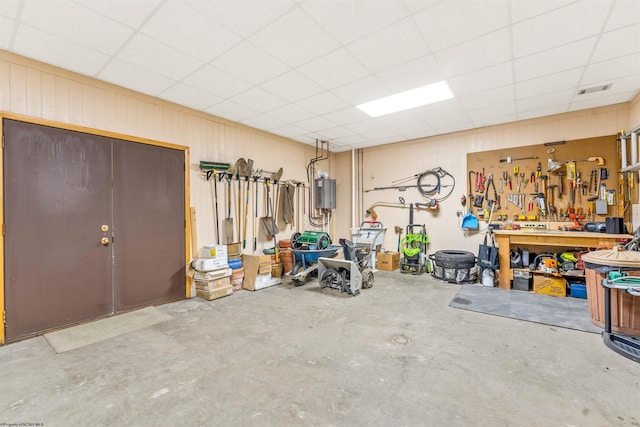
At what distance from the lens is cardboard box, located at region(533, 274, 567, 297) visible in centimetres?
414

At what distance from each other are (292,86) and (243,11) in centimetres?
138

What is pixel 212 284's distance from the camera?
4145 millimetres

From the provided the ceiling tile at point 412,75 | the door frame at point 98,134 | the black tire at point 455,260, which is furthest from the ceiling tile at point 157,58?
the black tire at point 455,260

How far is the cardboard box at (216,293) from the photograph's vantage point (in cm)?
411

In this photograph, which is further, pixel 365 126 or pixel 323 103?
pixel 365 126

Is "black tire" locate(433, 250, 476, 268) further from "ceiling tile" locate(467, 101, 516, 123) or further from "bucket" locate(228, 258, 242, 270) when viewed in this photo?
"bucket" locate(228, 258, 242, 270)

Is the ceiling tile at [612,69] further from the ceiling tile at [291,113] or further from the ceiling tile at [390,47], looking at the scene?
the ceiling tile at [291,113]

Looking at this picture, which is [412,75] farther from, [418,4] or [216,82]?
[216,82]

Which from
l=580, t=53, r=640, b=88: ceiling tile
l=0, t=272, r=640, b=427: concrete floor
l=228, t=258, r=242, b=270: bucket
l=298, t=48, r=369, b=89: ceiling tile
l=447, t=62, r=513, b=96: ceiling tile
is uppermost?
l=298, t=48, r=369, b=89: ceiling tile

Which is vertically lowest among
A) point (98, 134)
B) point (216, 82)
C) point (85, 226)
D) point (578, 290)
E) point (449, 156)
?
point (578, 290)

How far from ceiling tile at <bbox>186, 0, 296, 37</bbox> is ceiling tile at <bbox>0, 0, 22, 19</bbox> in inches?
52.2

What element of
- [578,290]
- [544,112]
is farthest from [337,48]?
[578,290]

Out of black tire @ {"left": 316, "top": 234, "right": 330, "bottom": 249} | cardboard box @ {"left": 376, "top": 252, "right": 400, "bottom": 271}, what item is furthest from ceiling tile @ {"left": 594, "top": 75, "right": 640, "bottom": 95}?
black tire @ {"left": 316, "top": 234, "right": 330, "bottom": 249}

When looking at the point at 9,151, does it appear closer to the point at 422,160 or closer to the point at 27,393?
the point at 27,393
